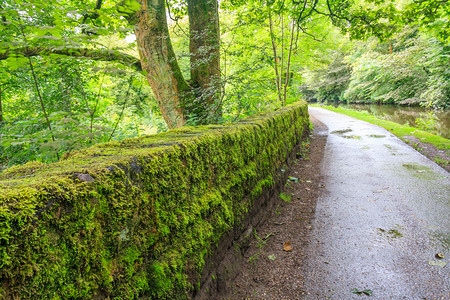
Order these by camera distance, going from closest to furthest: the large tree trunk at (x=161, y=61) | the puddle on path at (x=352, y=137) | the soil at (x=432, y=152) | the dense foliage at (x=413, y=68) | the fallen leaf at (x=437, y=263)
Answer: the fallen leaf at (x=437, y=263)
the large tree trunk at (x=161, y=61)
the soil at (x=432, y=152)
the puddle on path at (x=352, y=137)
the dense foliage at (x=413, y=68)

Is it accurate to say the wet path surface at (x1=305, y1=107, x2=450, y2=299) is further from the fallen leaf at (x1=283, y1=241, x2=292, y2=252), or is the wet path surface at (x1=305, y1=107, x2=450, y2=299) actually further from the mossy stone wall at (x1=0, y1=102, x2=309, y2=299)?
the mossy stone wall at (x1=0, y1=102, x2=309, y2=299)

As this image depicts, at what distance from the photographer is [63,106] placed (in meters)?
4.41

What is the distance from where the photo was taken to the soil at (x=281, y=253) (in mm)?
2654

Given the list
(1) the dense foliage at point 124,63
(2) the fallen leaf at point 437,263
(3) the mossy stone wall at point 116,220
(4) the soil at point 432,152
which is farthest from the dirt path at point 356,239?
(1) the dense foliage at point 124,63

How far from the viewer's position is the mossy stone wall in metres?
0.93

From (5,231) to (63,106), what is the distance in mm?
4273

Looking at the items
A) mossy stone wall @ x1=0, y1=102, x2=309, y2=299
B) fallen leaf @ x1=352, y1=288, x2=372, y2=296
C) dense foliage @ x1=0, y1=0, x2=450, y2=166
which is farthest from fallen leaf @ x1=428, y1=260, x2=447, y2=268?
dense foliage @ x1=0, y1=0, x2=450, y2=166

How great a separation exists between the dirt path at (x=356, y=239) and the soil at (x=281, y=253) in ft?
0.04

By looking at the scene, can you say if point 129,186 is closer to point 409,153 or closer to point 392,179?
point 392,179

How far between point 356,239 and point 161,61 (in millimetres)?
5329

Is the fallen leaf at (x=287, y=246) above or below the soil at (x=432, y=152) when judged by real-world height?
below

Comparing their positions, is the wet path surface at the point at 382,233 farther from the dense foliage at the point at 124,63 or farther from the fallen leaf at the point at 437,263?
the dense foliage at the point at 124,63

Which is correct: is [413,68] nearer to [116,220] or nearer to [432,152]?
[432,152]

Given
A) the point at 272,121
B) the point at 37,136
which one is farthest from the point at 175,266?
the point at 272,121
